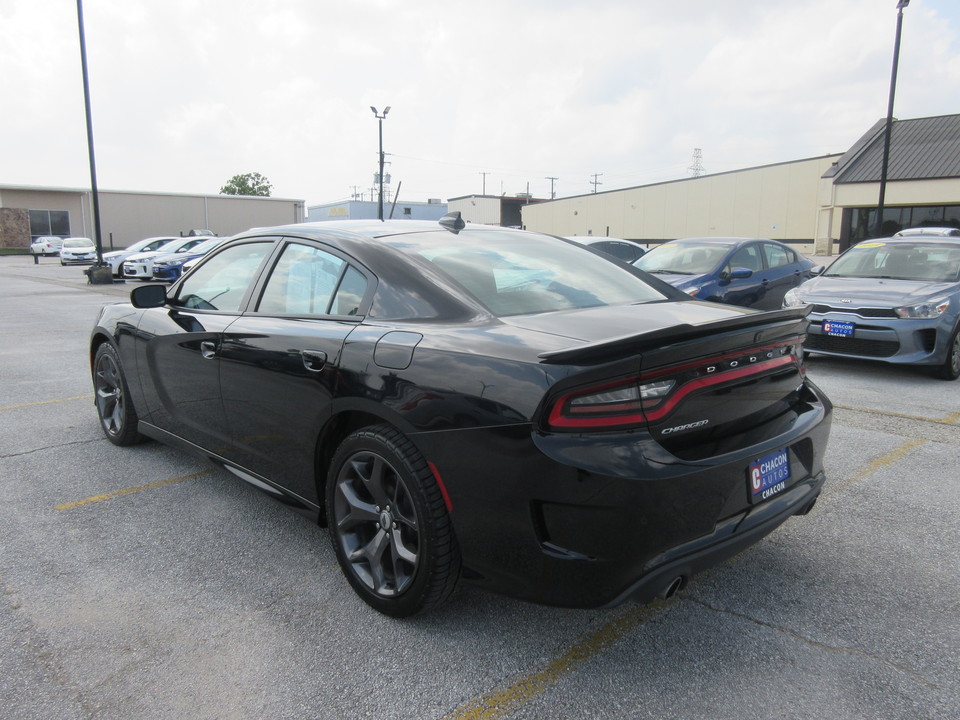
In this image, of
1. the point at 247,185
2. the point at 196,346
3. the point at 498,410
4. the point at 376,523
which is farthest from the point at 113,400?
the point at 247,185

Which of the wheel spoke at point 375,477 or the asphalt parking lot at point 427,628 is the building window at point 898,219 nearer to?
the asphalt parking lot at point 427,628

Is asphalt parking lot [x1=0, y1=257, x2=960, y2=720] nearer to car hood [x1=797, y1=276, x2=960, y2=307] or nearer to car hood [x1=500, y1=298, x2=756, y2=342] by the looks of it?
car hood [x1=500, y1=298, x2=756, y2=342]

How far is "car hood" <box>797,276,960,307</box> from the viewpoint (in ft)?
23.1

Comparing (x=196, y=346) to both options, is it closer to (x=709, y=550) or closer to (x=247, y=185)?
(x=709, y=550)

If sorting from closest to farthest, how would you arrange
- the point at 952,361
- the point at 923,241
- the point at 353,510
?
the point at 353,510
the point at 952,361
the point at 923,241

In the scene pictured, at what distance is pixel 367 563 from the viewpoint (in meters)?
2.77

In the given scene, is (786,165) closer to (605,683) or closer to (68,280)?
(68,280)

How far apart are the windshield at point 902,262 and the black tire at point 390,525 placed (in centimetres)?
720

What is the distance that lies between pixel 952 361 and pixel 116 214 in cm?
5196

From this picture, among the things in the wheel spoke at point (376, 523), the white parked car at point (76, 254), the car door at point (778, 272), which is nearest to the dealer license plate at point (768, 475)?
the wheel spoke at point (376, 523)

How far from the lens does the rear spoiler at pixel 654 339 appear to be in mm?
2131

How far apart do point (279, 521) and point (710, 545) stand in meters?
2.20

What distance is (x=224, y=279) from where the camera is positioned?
3.82 m

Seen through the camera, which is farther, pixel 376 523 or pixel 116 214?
pixel 116 214
